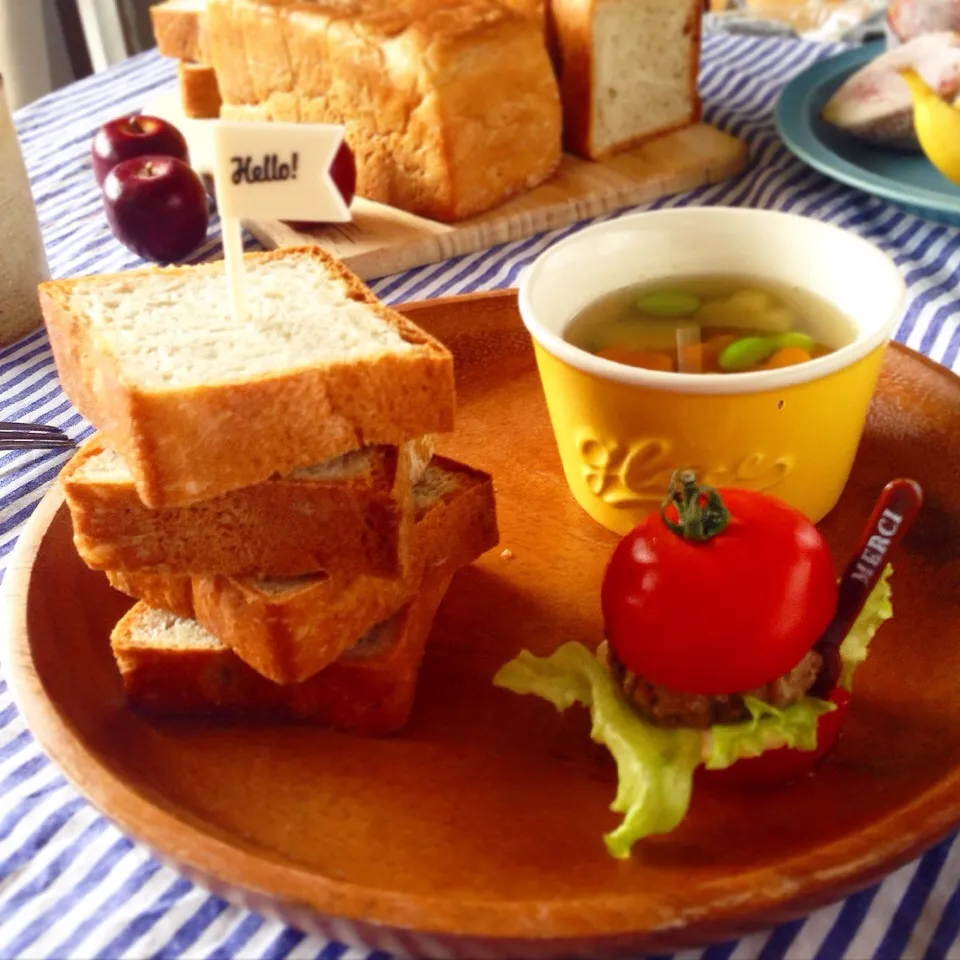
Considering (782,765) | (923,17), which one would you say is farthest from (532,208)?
(782,765)

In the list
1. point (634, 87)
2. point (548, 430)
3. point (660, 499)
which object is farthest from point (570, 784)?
point (634, 87)

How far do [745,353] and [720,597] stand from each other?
44cm

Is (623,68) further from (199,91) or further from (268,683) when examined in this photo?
(268,683)

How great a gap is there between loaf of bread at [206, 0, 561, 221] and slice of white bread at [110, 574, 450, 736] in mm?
1236

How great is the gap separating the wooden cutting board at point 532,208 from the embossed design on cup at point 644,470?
861mm

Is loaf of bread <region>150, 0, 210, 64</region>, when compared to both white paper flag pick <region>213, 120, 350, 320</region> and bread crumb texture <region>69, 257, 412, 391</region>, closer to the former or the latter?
bread crumb texture <region>69, 257, 412, 391</region>

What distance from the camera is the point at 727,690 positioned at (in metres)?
0.88

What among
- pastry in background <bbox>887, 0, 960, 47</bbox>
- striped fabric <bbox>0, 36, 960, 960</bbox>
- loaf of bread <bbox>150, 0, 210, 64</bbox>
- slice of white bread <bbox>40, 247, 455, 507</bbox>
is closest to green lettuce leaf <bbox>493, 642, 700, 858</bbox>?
striped fabric <bbox>0, 36, 960, 960</bbox>

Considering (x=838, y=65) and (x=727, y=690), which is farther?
(x=838, y=65)

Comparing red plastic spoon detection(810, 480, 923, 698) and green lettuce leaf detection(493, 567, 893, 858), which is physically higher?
red plastic spoon detection(810, 480, 923, 698)

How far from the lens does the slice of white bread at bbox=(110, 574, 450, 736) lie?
3.19ft

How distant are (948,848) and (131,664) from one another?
2.23 feet

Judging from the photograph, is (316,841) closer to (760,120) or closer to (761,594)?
(761,594)

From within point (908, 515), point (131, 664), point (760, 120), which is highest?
point (908, 515)
